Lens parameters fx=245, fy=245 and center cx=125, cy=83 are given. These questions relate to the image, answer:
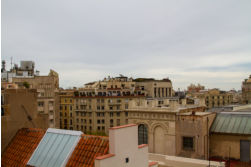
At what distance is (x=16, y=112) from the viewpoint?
1559cm

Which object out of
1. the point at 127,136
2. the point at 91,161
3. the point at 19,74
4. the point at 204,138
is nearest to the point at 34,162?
the point at 91,161

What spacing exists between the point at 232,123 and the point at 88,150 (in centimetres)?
2229

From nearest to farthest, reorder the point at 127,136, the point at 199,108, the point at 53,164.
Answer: the point at 127,136 < the point at 53,164 < the point at 199,108

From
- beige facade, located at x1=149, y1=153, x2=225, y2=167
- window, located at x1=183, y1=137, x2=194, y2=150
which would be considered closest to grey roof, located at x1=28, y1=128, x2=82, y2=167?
beige facade, located at x1=149, y1=153, x2=225, y2=167

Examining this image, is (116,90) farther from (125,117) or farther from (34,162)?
(34,162)

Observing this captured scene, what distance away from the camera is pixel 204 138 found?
28062mm

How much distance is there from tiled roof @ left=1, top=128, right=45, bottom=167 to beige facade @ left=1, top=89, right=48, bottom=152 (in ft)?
1.43

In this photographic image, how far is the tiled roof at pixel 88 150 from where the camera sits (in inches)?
437

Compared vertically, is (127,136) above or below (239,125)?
above

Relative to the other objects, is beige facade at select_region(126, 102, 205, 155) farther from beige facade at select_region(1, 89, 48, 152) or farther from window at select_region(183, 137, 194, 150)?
beige facade at select_region(1, 89, 48, 152)

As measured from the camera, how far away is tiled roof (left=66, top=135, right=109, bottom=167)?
437 inches

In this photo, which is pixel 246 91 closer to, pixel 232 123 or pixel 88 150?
pixel 232 123

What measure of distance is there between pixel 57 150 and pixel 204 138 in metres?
20.3

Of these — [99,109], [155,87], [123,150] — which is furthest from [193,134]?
[155,87]
